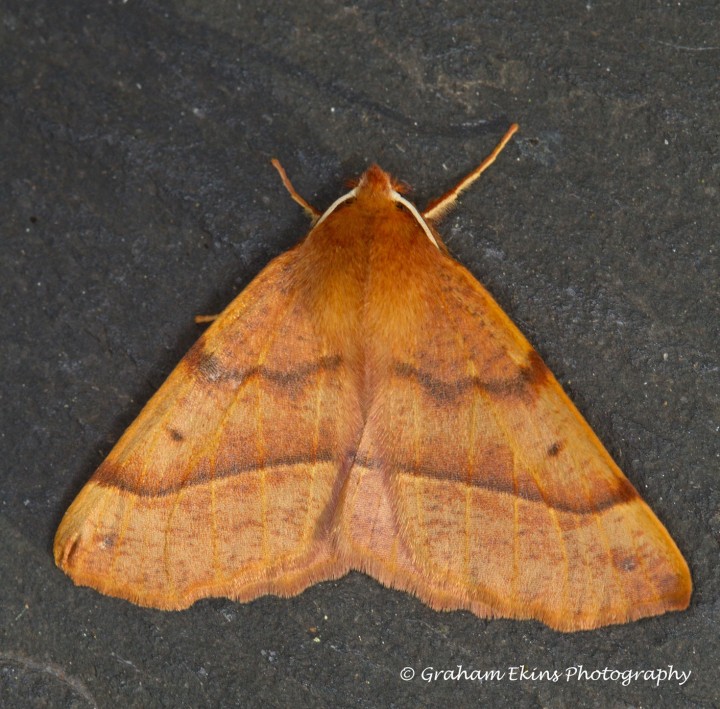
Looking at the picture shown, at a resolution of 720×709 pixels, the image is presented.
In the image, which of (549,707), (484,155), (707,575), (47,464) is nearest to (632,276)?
(484,155)

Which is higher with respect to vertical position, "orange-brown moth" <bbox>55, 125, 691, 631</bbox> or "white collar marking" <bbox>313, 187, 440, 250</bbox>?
"white collar marking" <bbox>313, 187, 440, 250</bbox>

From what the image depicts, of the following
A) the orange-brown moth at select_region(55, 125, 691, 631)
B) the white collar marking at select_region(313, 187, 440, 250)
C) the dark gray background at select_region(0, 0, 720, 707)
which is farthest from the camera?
the dark gray background at select_region(0, 0, 720, 707)

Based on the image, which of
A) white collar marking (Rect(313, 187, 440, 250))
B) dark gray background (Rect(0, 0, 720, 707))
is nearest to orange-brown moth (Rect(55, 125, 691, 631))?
white collar marking (Rect(313, 187, 440, 250))

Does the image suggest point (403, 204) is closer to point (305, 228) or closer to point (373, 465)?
point (305, 228)

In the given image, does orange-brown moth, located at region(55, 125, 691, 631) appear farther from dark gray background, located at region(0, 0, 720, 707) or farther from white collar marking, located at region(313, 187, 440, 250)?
dark gray background, located at region(0, 0, 720, 707)

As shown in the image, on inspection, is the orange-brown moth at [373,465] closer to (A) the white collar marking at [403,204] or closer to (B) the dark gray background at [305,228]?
(A) the white collar marking at [403,204]

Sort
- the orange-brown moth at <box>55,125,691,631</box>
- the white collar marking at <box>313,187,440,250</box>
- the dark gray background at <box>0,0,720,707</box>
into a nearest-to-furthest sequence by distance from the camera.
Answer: the orange-brown moth at <box>55,125,691,631</box>
the white collar marking at <box>313,187,440,250</box>
the dark gray background at <box>0,0,720,707</box>

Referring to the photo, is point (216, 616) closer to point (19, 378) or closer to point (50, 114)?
point (19, 378)
